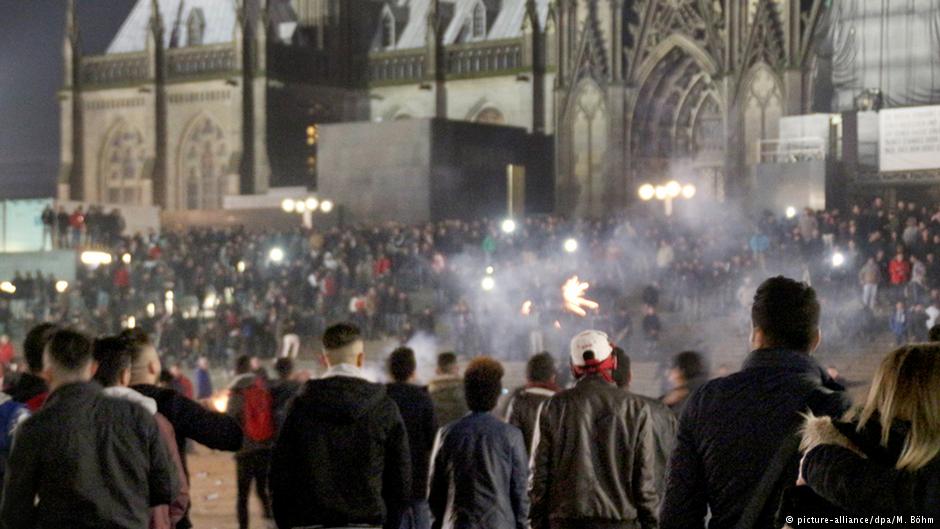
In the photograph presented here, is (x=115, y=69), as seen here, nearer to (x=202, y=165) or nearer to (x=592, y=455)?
(x=202, y=165)

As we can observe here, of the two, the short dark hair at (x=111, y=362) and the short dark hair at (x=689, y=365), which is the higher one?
the short dark hair at (x=111, y=362)

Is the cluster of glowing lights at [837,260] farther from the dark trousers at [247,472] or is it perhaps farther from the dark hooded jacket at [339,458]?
the dark hooded jacket at [339,458]

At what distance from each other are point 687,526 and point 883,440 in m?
1.18

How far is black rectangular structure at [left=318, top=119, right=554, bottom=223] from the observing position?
40.9 m

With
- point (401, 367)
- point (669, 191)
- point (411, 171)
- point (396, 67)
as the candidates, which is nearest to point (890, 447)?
point (401, 367)

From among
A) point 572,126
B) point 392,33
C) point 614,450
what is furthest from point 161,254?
point 614,450

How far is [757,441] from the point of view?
4656 millimetres

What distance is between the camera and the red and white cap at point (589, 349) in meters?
6.67

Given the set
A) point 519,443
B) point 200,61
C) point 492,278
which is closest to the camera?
point 519,443

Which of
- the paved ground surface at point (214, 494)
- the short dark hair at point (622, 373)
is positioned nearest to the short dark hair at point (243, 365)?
the paved ground surface at point (214, 494)

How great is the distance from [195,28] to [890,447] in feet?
183

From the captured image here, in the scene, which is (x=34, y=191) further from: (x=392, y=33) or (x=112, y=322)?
(x=112, y=322)

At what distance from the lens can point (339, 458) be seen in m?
6.10

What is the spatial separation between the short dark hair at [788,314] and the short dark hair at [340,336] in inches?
78.8
